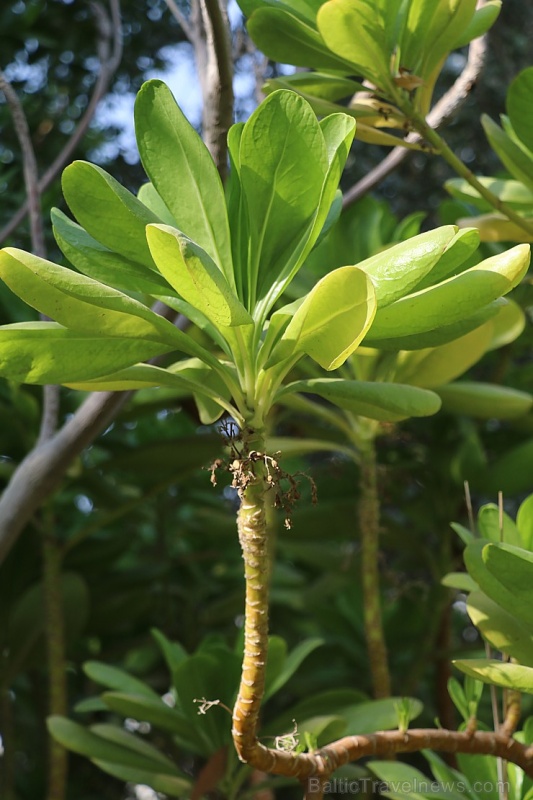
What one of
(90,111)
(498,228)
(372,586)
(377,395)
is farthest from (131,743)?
(90,111)

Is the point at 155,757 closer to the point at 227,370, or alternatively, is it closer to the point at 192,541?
the point at 227,370

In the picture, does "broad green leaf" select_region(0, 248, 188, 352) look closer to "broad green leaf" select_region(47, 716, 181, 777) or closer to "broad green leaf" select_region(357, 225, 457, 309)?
"broad green leaf" select_region(357, 225, 457, 309)

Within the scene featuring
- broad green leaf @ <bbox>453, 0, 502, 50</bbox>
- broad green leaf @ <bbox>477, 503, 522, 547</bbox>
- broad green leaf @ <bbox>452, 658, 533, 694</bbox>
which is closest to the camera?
broad green leaf @ <bbox>452, 658, 533, 694</bbox>

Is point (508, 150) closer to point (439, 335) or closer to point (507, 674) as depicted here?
point (439, 335)

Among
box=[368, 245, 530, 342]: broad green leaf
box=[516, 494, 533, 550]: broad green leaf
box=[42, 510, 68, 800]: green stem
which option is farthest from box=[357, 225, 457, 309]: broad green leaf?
box=[42, 510, 68, 800]: green stem

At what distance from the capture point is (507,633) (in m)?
0.59

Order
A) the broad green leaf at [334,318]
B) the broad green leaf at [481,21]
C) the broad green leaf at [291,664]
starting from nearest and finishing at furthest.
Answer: the broad green leaf at [334,318] < the broad green leaf at [481,21] < the broad green leaf at [291,664]

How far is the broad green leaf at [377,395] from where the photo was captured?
0.54m

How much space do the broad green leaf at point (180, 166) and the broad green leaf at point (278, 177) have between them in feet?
0.07

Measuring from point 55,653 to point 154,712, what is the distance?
0.21 m

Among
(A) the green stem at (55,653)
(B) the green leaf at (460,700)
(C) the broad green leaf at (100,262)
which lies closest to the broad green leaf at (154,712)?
(A) the green stem at (55,653)

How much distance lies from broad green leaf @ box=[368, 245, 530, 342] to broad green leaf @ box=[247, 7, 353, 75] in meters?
0.30

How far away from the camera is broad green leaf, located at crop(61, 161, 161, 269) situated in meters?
0.52

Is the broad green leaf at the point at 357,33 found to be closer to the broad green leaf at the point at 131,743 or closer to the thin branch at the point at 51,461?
the thin branch at the point at 51,461
